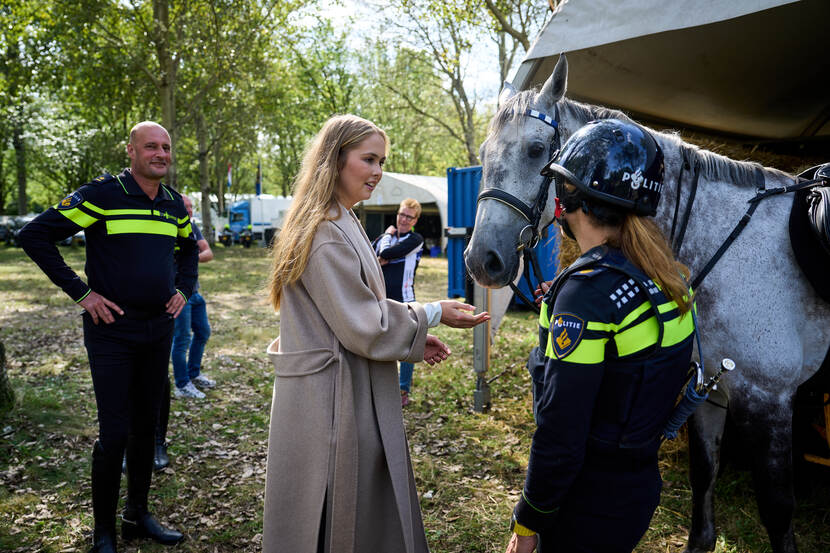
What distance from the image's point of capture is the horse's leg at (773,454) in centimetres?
248

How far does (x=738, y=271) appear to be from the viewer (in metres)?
2.56

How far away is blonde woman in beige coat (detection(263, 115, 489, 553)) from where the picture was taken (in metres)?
1.99

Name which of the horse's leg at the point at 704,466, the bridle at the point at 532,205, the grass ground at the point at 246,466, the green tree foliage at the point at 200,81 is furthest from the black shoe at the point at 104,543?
the green tree foliage at the point at 200,81

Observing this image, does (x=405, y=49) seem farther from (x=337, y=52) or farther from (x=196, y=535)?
(x=196, y=535)

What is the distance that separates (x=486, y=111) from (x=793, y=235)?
110 feet

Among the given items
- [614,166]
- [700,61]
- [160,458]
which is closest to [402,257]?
[160,458]

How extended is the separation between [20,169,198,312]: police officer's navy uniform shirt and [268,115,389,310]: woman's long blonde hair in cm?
137

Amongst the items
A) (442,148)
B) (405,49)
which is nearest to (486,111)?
(442,148)

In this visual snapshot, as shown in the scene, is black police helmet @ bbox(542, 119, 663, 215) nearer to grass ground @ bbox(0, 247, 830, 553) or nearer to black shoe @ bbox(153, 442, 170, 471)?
grass ground @ bbox(0, 247, 830, 553)

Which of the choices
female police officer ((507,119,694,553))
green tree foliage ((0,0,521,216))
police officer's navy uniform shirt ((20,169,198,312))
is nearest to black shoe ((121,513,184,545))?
police officer's navy uniform shirt ((20,169,198,312))

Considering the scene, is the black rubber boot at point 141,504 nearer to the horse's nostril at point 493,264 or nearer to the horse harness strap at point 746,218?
the horse's nostril at point 493,264

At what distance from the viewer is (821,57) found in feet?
14.5

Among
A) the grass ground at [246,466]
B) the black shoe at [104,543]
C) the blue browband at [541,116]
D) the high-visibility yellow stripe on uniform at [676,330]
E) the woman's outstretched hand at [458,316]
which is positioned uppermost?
the blue browband at [541,116]

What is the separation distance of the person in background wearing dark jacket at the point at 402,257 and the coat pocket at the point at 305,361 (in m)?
3.60
